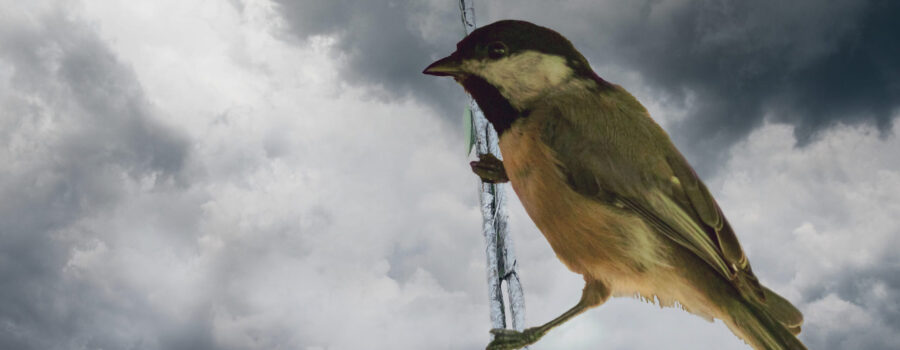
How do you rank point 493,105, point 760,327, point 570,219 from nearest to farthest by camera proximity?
point 760,327 → point 570,219 → point 493,105

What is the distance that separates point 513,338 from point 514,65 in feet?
2.70

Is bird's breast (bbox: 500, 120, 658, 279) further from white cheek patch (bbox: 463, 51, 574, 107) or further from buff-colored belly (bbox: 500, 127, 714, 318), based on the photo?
white cheek patch (bbox: 463, 51, 574, 107)

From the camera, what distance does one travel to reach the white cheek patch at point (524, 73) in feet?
5.94

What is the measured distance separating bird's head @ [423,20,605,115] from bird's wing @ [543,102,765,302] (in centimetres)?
15

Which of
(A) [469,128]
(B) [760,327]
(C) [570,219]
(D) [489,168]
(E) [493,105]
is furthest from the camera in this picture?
(A) [469,128]

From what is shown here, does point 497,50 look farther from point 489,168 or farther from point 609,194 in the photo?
point 609,194

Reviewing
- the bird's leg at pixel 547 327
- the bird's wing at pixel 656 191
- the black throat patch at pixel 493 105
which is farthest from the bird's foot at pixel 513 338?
the black throat patch at pixel 493 105

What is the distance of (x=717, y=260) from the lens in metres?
1.61

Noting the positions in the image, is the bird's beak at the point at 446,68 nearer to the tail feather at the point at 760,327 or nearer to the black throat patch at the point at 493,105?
the black throat patch at the point at 493,105

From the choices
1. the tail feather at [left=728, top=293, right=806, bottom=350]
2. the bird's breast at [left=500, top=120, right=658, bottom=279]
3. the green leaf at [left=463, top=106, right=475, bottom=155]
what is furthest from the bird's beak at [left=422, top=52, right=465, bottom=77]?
the tail feather at [left=728, top=293, right=806, bottom=350]

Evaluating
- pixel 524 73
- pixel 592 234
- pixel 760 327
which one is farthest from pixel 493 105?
pixel 760 327

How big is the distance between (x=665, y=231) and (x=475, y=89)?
673mm

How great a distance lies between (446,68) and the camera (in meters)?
1.88

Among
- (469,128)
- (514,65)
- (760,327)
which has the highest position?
(469,128)
